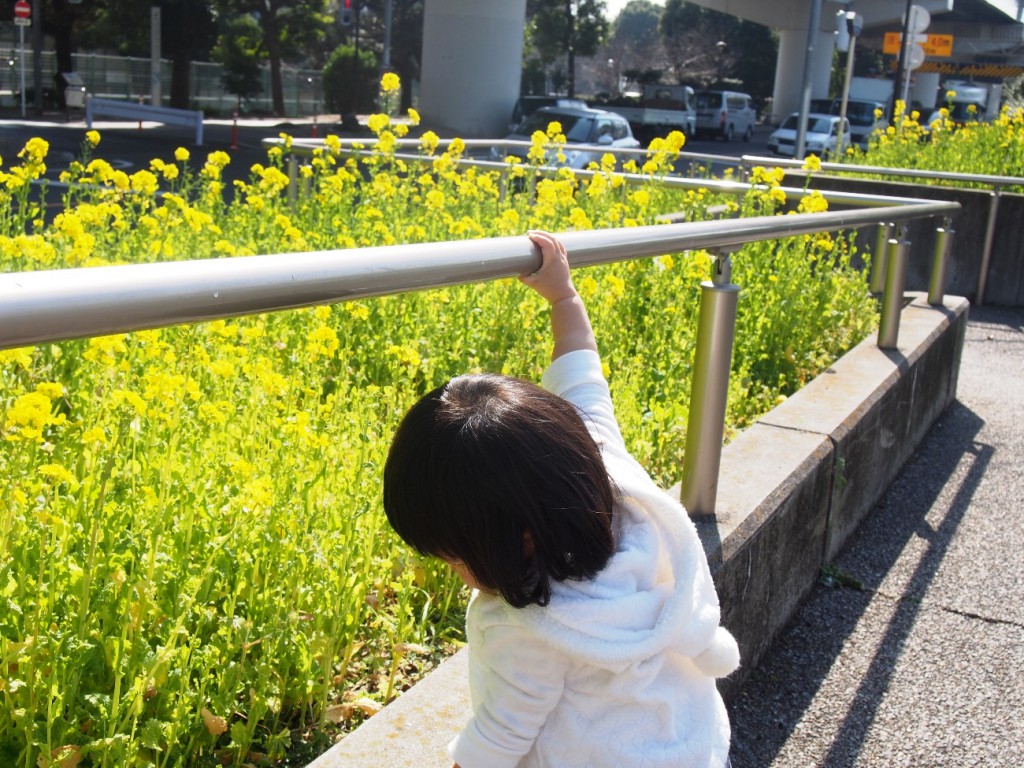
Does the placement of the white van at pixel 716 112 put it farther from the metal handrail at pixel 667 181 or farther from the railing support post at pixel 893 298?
the railing support post at pixel 893 298

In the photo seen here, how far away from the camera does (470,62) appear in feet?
109

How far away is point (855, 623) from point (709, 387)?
1.16m

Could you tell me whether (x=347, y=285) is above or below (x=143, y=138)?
above

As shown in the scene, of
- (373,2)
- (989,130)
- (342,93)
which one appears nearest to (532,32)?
(373,2)

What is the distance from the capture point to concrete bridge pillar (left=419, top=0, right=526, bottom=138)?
33.2 meters

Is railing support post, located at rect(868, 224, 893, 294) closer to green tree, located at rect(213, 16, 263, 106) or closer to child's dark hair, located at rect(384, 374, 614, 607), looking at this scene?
child's dark hair, located at rect(384, 374, 614, 607)

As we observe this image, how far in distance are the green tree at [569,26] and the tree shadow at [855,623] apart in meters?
58.6

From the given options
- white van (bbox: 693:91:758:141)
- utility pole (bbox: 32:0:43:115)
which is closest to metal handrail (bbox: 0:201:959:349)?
utility pole (bbox: 32:0:43:115)

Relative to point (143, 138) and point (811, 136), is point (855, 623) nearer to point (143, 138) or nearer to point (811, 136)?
point (143, 138)

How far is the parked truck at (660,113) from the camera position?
43.0 meters

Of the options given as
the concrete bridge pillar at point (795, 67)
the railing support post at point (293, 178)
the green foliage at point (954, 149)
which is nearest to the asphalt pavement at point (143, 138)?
the green foliage at point (954, 149)

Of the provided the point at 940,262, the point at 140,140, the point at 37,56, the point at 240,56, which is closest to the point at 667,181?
the point at 940,262

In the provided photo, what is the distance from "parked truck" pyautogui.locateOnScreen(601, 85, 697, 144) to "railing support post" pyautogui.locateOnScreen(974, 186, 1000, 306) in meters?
31.5

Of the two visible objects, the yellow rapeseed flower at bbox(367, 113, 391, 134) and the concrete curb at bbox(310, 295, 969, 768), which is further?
the yellow rapeseed flower at bbox(367, 113, 391, 134)
